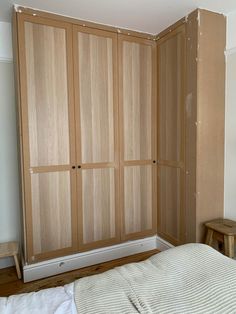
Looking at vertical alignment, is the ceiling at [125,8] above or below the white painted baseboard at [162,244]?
above

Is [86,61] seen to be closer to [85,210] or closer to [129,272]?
[85,210]

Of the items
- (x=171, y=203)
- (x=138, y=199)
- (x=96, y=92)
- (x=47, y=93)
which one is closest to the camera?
(x=47, y=93)

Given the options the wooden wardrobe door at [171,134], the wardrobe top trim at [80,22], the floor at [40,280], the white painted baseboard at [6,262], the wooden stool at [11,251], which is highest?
the wardrobe top trim at [80,22]

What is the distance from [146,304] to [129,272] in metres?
0.25

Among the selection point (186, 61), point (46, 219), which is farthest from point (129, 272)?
point (186, 61)

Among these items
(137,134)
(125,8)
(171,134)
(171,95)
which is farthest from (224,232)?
(125,8)

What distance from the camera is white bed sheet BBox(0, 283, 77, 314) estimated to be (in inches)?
36.9

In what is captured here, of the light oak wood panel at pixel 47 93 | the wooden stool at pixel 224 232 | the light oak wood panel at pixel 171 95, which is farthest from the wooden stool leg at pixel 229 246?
the light oak wood panel at pixel 47 93

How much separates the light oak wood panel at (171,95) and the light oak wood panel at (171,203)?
0.56 feet

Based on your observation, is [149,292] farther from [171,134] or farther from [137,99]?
[137,99]

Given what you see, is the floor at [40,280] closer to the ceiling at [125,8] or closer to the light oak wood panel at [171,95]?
the light oak wood panel at [171,95]

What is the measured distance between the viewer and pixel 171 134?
2508mm

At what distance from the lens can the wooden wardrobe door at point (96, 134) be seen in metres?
2.34

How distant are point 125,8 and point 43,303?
221cm
